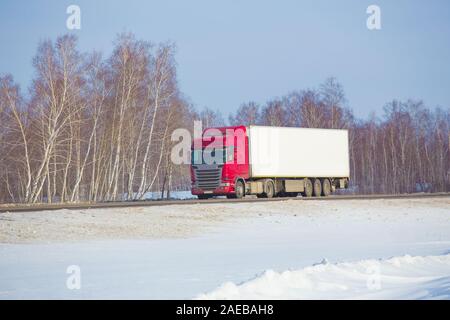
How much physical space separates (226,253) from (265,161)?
23.8 m

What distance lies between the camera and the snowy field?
1071 centimetres

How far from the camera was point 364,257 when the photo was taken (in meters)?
15.0

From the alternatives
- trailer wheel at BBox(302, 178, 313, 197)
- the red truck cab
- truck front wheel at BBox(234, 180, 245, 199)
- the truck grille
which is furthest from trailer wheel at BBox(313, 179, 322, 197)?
the truck grille

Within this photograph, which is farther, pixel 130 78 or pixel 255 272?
pixel 130 78

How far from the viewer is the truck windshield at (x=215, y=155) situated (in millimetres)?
37031

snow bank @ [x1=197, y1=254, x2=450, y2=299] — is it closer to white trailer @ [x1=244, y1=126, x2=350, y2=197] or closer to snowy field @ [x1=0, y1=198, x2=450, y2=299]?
snowy field @ [x1=0, y1=198, x2=450, y2=299]

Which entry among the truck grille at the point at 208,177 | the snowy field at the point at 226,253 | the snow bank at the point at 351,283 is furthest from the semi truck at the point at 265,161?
the snow bank at the point at 351,283

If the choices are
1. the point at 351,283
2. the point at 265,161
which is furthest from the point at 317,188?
the point at 351,283

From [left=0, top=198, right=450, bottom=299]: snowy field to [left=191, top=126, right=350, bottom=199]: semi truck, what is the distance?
7.74 metres

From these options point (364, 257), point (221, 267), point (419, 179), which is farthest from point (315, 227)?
point (419, 179)

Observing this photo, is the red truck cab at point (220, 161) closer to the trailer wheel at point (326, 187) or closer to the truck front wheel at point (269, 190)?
the truck front wheel at point (269, 190)

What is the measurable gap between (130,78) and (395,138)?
51.4 m

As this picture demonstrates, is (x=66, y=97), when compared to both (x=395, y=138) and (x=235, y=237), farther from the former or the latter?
(x=395, y=138)

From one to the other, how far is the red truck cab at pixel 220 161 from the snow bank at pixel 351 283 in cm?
2359
